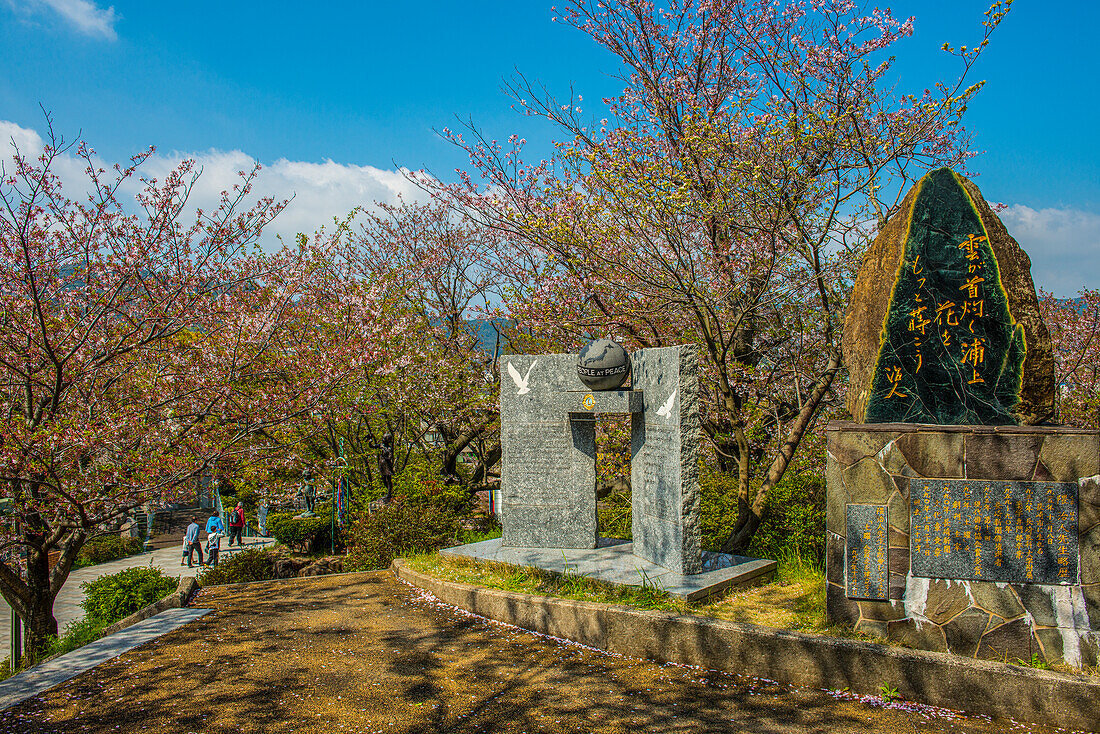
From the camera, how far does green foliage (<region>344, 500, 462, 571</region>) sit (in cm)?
919

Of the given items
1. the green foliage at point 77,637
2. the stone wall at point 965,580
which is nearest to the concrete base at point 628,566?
the stone wall at point 965,580

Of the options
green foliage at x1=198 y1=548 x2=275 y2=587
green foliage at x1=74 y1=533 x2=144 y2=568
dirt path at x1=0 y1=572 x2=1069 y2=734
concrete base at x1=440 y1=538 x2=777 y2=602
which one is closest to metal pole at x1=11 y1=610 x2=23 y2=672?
green foliage at x1=198 y1=548 x2=275 y2=587

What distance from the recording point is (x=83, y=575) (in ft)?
54.6

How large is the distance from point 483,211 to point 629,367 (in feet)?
10.5

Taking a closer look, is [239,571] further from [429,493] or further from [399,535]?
[429,493]

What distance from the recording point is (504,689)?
458 centimetres

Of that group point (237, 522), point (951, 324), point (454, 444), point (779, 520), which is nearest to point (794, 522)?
point (779, 520)

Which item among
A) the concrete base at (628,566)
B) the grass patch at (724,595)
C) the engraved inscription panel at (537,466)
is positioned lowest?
the grass patch at (724,595)

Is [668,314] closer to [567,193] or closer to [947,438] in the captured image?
[567,193]

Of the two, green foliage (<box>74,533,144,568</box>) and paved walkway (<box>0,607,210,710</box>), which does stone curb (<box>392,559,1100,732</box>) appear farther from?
green foliage (<box>74,533,144,568</box>)

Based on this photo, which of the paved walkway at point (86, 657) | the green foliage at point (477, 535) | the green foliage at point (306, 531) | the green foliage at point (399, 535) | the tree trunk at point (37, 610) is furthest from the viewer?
the green foliage at point (306, 531)

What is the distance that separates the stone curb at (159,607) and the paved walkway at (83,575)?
4.06 meters

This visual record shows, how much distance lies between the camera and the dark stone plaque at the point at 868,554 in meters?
4.74

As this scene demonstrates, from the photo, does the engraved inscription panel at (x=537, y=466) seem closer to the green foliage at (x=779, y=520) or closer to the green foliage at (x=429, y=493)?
the green foliage at (x=779, y=520)
